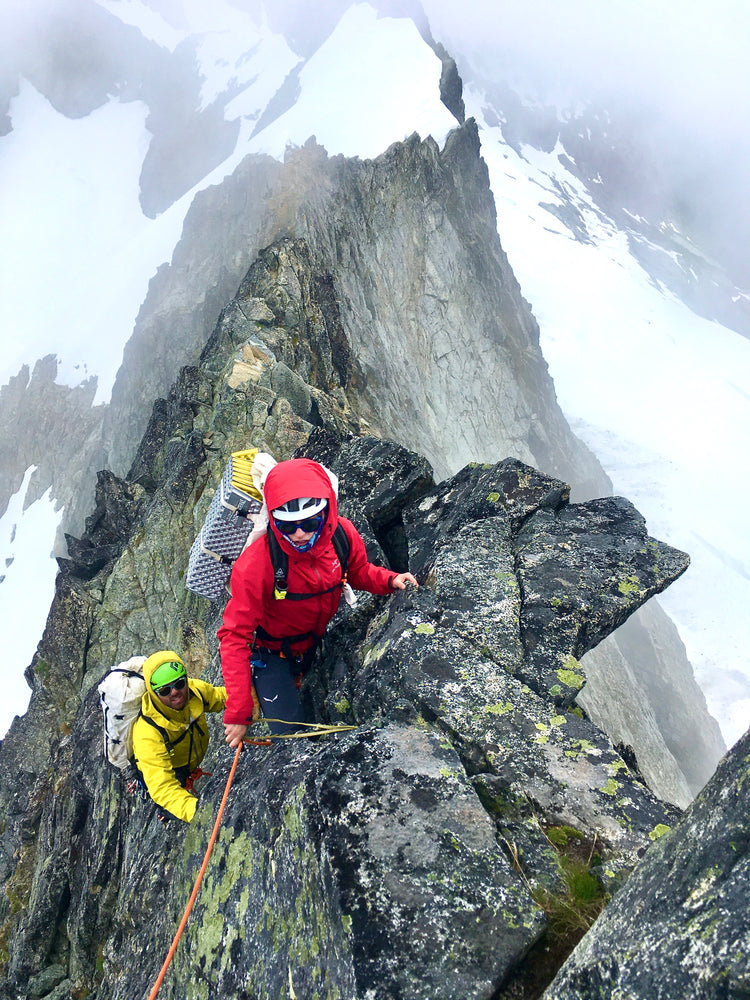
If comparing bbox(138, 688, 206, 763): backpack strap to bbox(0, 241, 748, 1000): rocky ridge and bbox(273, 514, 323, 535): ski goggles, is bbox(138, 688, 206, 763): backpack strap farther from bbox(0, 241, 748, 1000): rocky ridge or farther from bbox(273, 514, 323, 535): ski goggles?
bbox(273, 514, 323, 535): ski goggles

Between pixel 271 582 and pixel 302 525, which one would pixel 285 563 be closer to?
pixel 271 582

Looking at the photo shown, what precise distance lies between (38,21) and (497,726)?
112m

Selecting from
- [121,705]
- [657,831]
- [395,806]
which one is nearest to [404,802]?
[395,806]

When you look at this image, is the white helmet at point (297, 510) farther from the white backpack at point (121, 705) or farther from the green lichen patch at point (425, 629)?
the white backpack at point (121, 705)

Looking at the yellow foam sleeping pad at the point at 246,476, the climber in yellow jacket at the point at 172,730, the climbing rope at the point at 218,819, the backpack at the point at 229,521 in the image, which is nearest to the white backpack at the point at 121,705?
the climber in yellow jacket at the point at 172,730

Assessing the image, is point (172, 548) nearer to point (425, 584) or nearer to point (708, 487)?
point (425, 584)

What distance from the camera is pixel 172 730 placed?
7844 millimetres

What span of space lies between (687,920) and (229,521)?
22.6 ft

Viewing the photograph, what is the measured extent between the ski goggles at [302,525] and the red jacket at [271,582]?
0.13 meters

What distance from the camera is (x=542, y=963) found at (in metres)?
4.29

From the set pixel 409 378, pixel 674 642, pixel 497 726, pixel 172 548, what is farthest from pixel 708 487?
pixel 497 726

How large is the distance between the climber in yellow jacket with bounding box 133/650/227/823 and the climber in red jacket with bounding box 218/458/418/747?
2.93ft

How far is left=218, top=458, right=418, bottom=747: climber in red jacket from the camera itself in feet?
20.6

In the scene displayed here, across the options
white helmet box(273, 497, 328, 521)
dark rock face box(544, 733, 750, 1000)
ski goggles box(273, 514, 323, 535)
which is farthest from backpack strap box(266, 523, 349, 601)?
dark rock face box(544, 733, 750, 1000)
